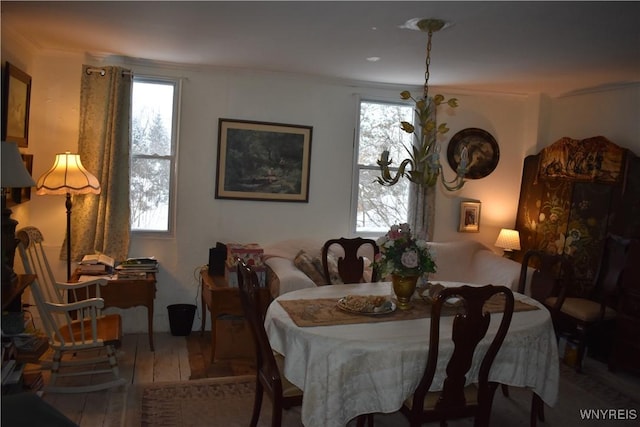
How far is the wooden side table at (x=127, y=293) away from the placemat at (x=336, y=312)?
5.23 ft

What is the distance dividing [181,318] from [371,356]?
263 cm

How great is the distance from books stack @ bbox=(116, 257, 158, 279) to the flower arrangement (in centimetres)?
218

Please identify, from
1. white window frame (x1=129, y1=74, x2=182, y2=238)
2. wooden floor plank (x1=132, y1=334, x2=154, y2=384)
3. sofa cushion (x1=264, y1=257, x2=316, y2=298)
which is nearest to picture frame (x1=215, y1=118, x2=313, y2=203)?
white window frame (x1=129, y1=74, x2=182, y2=238)

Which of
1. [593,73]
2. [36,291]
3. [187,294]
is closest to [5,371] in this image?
[36,291]

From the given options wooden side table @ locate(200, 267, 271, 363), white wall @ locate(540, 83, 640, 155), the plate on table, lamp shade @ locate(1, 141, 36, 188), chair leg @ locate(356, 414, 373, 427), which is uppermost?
white wall @ locate(540, 83, 640, 155)

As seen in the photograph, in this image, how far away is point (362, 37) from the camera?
335 cm

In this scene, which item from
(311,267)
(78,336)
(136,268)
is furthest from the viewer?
(311,267)

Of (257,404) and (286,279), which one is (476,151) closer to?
(286,279)

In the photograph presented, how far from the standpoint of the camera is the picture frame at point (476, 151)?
518 cm

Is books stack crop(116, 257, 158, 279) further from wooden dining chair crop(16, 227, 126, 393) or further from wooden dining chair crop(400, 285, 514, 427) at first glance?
wooden dining chair crop(400, 285, 514, 427)

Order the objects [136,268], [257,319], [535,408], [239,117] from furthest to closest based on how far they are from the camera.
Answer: [239,117]
[136,268]
[535,408]
[257,319]
